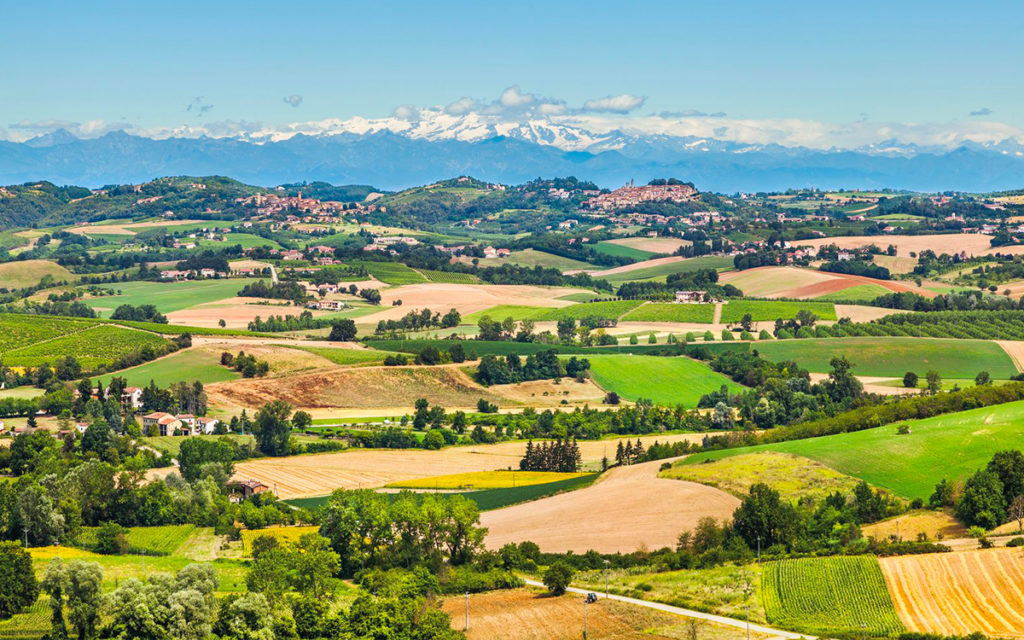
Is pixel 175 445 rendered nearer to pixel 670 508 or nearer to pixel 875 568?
pixel 670 508

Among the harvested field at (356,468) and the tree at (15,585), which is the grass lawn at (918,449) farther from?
the tree at (15,585)

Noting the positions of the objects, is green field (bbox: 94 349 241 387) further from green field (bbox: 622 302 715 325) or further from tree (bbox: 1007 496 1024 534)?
tree (bbox: 1007 496 1024 534)

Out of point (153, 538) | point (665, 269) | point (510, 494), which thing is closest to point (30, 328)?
point (153, 538)

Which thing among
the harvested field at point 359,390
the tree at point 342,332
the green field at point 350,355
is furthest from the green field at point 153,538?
the tree at point 342,332

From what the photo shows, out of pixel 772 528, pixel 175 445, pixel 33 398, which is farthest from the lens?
pixel 33 398

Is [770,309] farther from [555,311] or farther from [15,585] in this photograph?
[15,585]

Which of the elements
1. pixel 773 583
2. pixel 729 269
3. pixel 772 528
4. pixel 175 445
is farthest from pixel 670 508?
pixel 729 269

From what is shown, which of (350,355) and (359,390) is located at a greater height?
(350,355)

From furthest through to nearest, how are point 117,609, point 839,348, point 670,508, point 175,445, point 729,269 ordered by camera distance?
point 729,269
point 839,348
point 175,445
point 670,508
point 117,609
